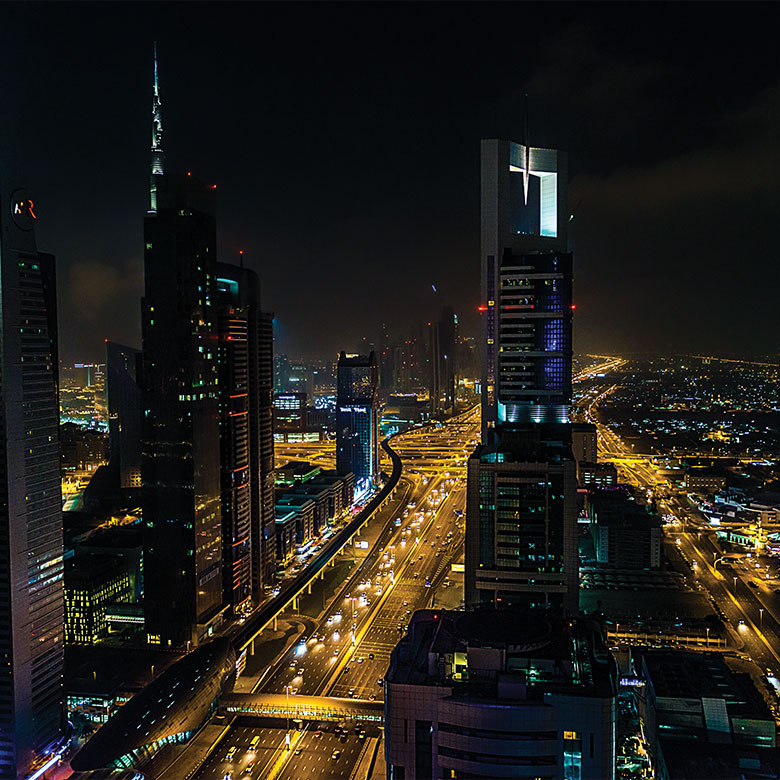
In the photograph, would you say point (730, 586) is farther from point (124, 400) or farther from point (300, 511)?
point (124, 400)

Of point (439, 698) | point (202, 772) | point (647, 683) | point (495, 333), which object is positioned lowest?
point (202, 772)

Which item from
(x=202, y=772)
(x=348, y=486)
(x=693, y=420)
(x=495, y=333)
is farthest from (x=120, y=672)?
(x=693, y=420)

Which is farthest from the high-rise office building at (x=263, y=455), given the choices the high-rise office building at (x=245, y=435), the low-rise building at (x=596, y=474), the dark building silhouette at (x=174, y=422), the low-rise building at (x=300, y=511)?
the low-rise building at (x=596, y=474)

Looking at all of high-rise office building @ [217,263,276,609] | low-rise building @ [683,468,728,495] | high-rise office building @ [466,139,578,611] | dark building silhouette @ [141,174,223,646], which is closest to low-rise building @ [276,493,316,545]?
high-rise office building @ [217,263,276,609]

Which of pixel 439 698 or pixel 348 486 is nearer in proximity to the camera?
pixel 439 698

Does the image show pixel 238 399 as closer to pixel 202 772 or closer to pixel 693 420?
pixel 202 772

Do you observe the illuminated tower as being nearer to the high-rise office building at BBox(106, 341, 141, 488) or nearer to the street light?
the street light

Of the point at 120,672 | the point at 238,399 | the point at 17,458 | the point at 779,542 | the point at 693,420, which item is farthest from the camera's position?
the point at 693,420
